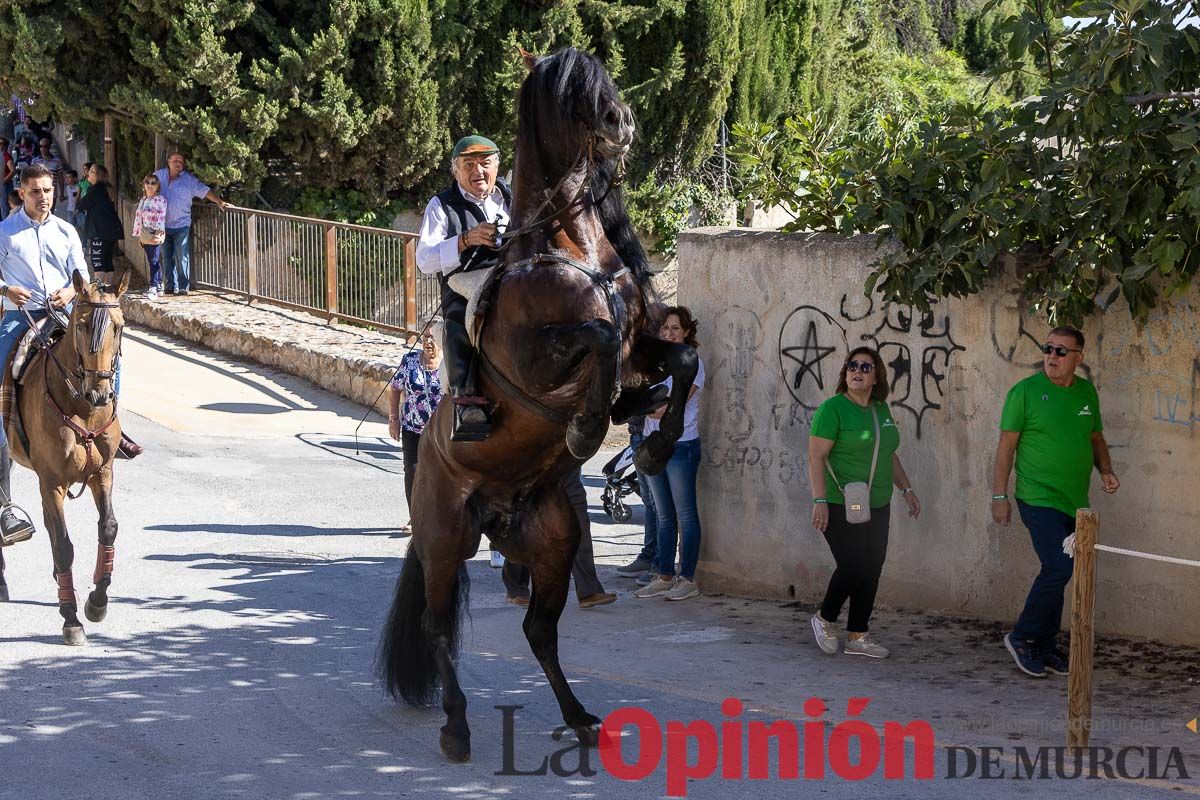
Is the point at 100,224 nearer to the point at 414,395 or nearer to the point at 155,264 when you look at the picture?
the point at 155,264

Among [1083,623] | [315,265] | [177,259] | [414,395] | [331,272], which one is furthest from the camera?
[177,259]

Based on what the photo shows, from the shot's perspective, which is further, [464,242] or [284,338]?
[284,338]

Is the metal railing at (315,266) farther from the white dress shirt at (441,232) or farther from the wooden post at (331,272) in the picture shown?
the white dress shirt at (441,232)

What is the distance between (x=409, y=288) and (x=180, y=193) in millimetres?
5182

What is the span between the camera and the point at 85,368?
8.50 meters

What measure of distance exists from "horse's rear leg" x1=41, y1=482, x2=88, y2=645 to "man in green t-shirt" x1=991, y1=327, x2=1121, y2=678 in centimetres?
549

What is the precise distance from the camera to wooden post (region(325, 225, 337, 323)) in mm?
18031

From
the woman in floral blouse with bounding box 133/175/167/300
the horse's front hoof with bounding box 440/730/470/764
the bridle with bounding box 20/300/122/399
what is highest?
the woman in floral blouse with bounding box 133/175/167/300

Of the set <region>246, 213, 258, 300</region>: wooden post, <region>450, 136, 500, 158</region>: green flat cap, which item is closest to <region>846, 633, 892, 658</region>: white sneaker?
<region>450, 136, 500, 158</region>: green flat cap

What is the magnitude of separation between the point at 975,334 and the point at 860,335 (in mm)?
783

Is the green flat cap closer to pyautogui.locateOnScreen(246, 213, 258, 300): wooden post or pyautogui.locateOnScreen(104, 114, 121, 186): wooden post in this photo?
pyautogui.locateOnScreen(246, 213, 258, 300): wooden post

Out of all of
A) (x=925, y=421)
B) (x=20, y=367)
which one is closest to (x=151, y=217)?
(x=20, y=367)

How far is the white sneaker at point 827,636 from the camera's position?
8.37 metres

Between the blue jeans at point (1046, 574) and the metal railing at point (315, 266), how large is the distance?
32.7ft
